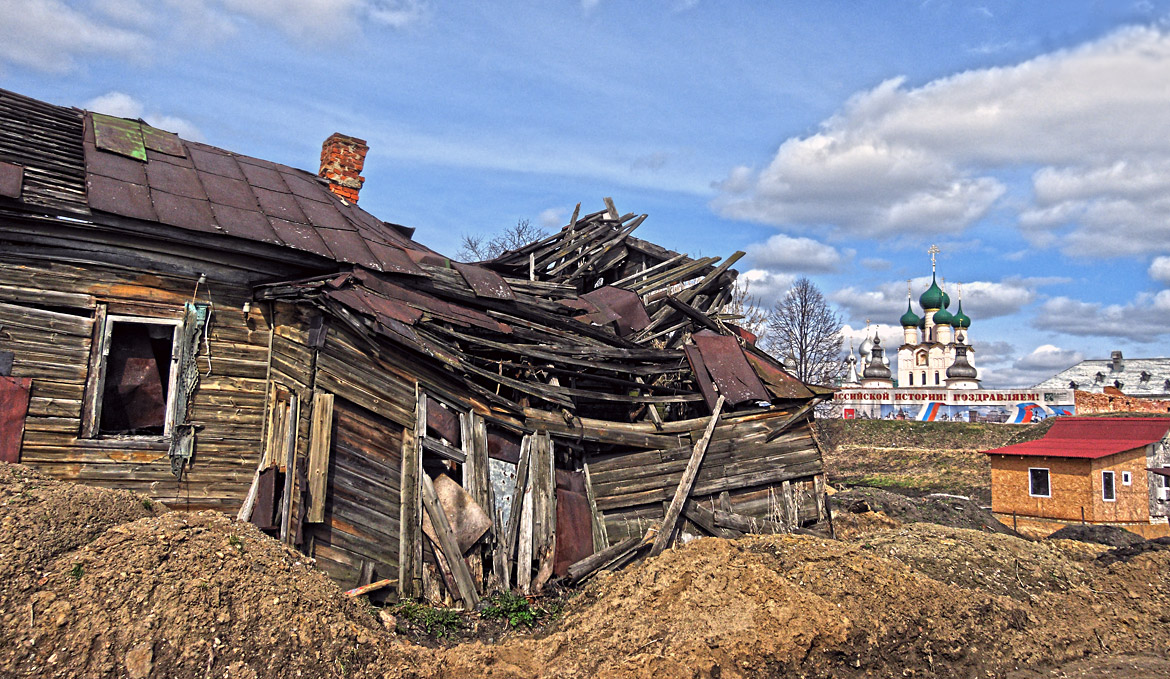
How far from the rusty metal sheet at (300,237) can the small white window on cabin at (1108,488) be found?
20.9 m

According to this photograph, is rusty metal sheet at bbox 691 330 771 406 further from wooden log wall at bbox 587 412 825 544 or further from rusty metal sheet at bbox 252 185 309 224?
rusty metal sheet at bbox 252 185 309 224

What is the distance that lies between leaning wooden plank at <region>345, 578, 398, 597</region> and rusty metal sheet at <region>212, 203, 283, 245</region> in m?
4.10

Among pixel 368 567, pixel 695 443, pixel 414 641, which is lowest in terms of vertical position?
pixel 414 641

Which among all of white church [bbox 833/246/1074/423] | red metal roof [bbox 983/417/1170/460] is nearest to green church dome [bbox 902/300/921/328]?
white church [bbox 833/246/1074/423]

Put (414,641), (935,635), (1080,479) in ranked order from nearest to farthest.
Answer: (414,641) → (935,635) → (1080,479)

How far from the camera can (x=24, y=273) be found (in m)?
7.88

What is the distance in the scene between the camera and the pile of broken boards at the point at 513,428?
28.1 ft

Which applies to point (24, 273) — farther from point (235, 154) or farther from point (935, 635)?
point (935, 635)

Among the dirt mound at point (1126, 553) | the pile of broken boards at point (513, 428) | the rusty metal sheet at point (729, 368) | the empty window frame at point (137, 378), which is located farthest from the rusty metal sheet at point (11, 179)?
the dirt mound at point (1126, 553)

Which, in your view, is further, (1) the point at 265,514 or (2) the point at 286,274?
(2) the point at 286,274

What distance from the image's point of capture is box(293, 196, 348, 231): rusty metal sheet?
10.3m

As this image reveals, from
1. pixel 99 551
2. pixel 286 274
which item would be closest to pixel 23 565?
pixel 99 551

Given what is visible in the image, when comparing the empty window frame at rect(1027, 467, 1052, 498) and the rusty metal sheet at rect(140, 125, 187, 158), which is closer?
the rusty metal sheet at rect(140, 125, 187, 158)

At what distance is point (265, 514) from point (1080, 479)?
68.8ft
